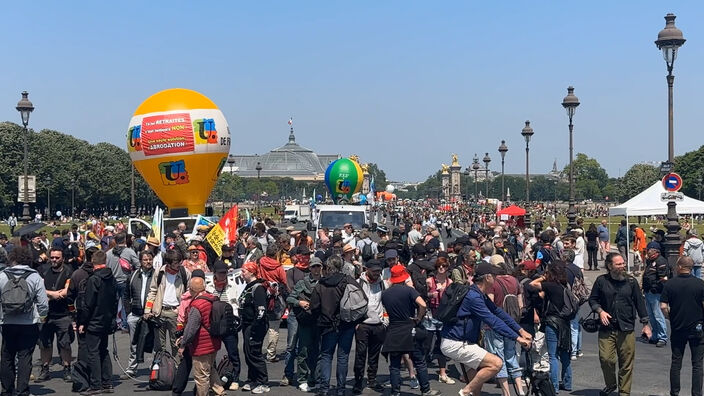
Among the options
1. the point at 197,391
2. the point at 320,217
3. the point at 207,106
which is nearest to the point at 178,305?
the point at 197,391

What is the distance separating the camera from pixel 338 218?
32.5 meters

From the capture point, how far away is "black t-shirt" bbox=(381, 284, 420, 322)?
1175 cm

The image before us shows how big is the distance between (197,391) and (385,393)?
2488mm

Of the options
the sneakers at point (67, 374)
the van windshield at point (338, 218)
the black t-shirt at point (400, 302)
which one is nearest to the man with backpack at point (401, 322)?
the black t-shirt at point (400, 302)

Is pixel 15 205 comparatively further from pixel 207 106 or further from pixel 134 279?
pixel 134 279

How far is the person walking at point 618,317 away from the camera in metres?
11.3

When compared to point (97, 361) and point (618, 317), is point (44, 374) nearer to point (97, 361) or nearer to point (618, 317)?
point (97, 361)

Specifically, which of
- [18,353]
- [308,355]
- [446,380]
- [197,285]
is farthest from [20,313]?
[446,380]

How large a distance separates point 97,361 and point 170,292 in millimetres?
1288

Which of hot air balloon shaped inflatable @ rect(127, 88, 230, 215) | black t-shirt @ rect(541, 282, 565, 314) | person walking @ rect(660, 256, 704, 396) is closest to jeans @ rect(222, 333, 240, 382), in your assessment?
black t-shirt @ rect(541, 282, 565, 314)

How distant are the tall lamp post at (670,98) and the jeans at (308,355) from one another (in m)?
13.0

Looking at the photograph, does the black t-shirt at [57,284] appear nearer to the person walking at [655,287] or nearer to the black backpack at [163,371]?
the black backpack at [163,371]

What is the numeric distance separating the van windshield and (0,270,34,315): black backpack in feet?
69.1

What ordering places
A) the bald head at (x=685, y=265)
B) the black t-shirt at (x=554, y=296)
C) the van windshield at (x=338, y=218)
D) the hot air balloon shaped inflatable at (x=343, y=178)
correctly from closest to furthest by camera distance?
the bald head at (x=685, y=265)
the black t-shirt at (x=554, y=296)
the van windshield at (x=338, y=218)
the hot air balloon shaped inflatable at (x=343, y=178)
